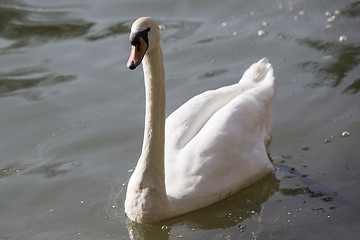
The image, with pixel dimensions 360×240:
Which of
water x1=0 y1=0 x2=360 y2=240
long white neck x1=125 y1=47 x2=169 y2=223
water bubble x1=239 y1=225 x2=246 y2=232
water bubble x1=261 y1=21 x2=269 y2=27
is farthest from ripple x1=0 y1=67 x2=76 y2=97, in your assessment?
water bubble x1=239 y1=225 x2=246 y2=232

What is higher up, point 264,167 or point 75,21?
point 75,21

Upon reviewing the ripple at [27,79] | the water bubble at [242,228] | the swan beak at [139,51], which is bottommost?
the water bubble at [242,228]

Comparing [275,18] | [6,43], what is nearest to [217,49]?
[275,18]

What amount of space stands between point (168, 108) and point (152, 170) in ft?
7.88

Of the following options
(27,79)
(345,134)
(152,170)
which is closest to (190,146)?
(152,170)

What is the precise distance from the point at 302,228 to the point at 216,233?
0.68 meters

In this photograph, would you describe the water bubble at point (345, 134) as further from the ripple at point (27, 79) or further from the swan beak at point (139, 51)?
the ripple at point (27, 79)

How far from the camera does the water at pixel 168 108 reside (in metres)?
6.00

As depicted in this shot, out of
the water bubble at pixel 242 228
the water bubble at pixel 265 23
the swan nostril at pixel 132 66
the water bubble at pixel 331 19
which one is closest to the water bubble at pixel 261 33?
the water bubble at pixel 265 23

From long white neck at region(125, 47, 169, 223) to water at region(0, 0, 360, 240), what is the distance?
0.16 m

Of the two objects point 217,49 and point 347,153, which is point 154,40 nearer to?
point 347,153

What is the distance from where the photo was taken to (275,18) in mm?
10281

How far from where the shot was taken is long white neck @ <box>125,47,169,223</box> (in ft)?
18.8

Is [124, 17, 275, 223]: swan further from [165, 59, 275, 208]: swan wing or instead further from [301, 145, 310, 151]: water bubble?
[301, 145, 310, 151]: water bubble
